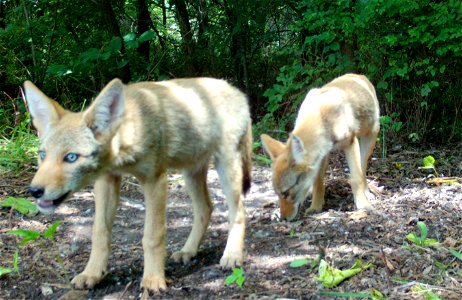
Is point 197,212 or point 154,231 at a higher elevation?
point 154,231

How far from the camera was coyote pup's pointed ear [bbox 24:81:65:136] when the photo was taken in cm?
400

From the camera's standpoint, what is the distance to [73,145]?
376 cm

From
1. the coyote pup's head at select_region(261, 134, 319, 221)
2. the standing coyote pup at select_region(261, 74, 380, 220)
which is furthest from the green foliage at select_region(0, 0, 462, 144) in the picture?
the coyote pup's head at select_region(261, 134, 319, 221)

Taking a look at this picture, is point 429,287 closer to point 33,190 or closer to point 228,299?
point 228,299

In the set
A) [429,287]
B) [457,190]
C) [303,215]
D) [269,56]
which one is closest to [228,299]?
[429,287]

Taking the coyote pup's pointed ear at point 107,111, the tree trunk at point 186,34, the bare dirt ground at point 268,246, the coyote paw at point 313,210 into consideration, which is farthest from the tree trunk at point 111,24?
the coyote pup's pointed ear at point 107,111

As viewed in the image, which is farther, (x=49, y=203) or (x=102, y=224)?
(x=102, y=224)

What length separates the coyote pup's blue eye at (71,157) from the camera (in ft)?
12.3

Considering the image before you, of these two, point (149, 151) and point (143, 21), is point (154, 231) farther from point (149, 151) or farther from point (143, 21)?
point (143, 21)

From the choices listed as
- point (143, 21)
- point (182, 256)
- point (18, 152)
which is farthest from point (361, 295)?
point (143, 21)

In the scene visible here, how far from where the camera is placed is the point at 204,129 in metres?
4.75

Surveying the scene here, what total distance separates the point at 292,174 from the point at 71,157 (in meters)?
2.92

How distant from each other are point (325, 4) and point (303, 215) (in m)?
4.21

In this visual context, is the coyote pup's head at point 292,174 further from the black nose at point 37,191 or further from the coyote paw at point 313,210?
the black nose at point 37,191
